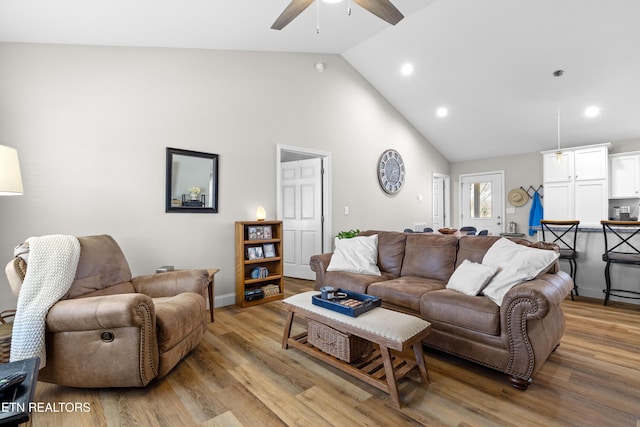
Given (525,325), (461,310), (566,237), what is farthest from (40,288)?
(566,237)

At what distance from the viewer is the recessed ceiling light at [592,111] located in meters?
4.71

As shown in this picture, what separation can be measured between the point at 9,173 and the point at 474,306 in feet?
10.8

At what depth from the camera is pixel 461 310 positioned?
87.5 inches

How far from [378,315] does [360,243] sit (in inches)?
60.5

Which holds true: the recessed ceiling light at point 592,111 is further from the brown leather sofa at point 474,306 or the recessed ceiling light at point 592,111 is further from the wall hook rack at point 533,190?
the brown leather sofa at point 474,306

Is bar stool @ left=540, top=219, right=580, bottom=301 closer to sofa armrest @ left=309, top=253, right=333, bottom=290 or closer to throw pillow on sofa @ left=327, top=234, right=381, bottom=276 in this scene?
throw pillow on sofa @ left=327, top=234, right=381, bottom=276

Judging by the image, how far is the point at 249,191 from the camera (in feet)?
13.1

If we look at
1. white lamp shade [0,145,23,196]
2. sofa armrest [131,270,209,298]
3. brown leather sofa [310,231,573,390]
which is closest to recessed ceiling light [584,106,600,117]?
brown leather sofa [310,231,573,390]

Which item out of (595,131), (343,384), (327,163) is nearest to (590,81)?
(595,131)

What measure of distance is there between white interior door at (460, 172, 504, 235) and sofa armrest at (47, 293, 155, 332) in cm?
653

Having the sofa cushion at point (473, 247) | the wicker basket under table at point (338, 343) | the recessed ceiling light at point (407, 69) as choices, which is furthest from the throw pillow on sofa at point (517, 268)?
the recessed ceiling light at point (407, 69)

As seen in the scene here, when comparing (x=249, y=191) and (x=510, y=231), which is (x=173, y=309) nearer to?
(x=249, y=191)

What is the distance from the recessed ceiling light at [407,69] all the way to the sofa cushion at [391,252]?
2.83 meters

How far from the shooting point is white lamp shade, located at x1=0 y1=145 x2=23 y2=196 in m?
2.05
